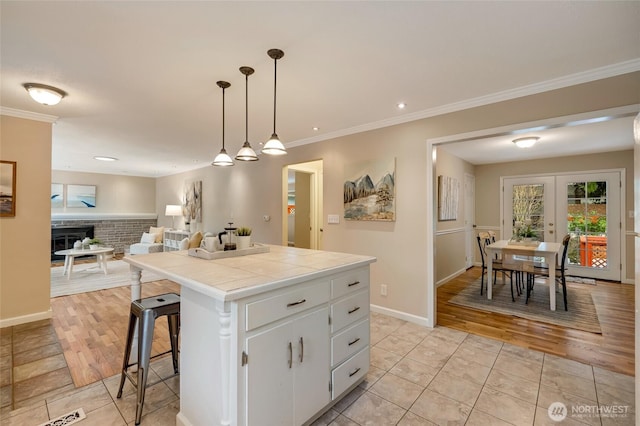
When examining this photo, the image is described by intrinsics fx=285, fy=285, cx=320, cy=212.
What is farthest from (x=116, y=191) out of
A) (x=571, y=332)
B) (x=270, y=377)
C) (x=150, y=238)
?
(x=571, y=332)

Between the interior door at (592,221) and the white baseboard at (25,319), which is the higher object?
the interior door at (592,221)

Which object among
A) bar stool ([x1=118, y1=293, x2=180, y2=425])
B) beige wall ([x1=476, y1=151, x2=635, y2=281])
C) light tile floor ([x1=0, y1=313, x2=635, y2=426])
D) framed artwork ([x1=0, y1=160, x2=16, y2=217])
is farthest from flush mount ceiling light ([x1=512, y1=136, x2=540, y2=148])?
framed artwork ([x1=0, y1=160, x2=16, y2=217])

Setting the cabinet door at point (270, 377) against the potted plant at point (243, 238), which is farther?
the potted plant at point (243, 238)

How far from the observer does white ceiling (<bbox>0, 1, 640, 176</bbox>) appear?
1623 mm

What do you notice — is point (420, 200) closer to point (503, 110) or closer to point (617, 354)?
point (503, 110)

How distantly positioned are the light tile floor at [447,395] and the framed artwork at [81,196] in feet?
25.4

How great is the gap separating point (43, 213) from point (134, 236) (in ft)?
20.0

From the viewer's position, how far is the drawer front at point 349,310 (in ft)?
5.89

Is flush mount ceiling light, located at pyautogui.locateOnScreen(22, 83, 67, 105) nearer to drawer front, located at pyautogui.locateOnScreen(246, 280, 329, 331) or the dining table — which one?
drawer front, located at pyautogui.locateOnScreen(246, 280, 329, 331)

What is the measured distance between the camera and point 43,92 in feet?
8.42

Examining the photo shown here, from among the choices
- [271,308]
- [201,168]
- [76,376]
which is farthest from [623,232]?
[201,168]

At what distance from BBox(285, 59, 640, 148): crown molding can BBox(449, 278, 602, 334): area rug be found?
253 cm

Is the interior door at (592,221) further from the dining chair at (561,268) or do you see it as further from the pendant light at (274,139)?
the pendant light at (274,139)

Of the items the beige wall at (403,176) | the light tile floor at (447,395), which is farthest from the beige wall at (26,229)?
the beige wall at (403,176)
